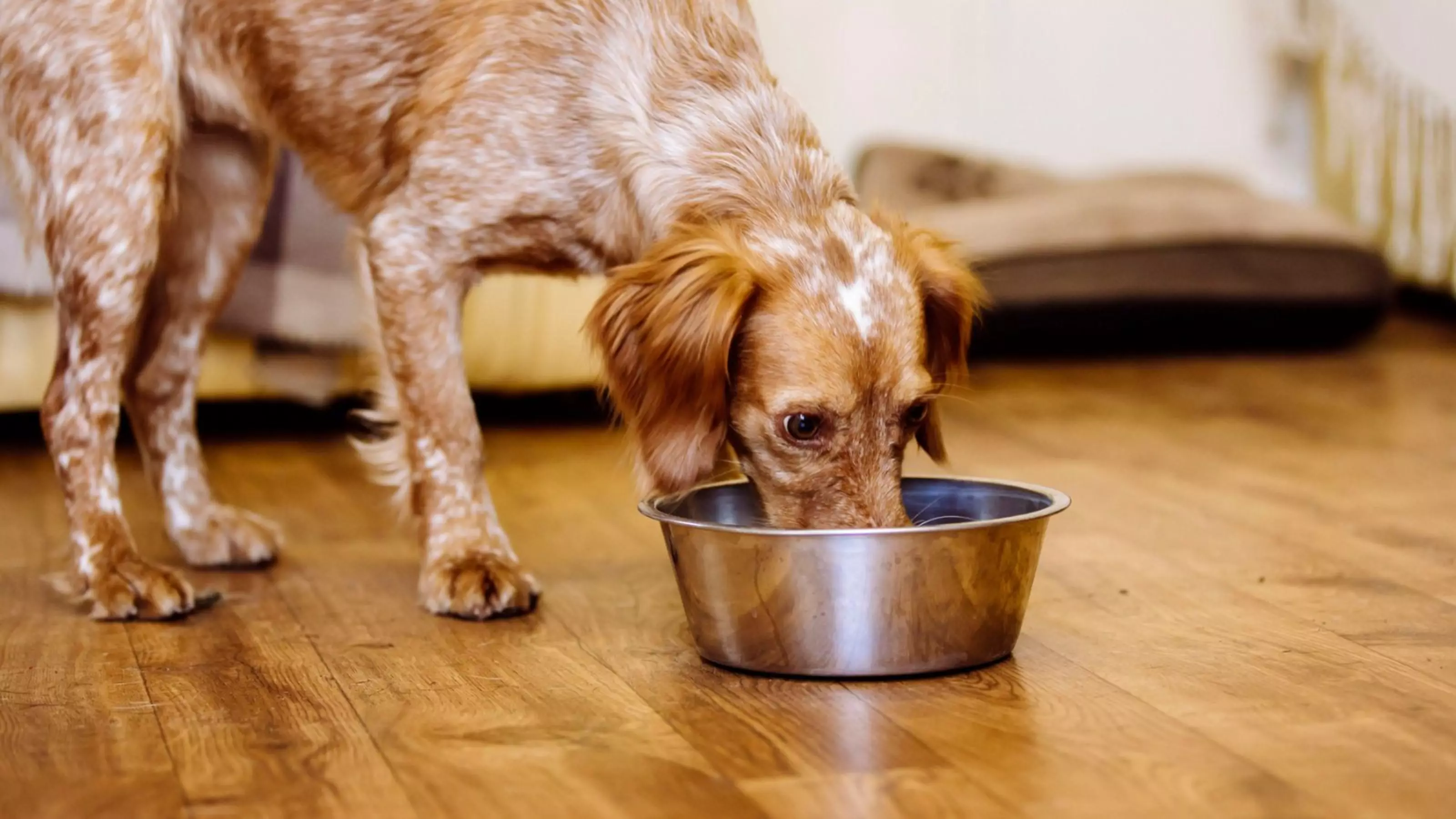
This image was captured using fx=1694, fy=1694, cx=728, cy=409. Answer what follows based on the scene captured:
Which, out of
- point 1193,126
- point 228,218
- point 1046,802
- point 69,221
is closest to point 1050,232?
point 1193,126

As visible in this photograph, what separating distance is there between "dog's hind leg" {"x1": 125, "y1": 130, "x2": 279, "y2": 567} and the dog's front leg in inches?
16.2

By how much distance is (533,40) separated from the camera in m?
2.50

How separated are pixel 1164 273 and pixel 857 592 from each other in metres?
3.41

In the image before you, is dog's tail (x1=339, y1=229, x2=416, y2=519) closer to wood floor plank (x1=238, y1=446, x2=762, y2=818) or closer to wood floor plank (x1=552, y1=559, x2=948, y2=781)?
wood floor plank (x1=238, y1=446, x2=762, y2=818)

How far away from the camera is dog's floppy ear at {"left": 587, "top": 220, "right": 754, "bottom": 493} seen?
213cm

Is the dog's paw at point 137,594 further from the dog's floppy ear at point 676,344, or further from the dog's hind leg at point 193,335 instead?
the dog's floppy ear at point 676,344

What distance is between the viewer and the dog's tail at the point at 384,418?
2637 mm

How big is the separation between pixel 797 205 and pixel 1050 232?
284 cm

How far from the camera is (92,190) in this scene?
257cm

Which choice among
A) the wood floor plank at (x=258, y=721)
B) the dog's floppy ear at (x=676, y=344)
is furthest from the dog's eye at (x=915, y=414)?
the wood floor plank at (x=258, y=721)

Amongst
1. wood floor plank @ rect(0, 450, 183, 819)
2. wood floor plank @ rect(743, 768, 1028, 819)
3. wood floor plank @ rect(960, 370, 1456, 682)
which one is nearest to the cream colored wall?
wood floor plank @ rect(960, 370, 1456, 682)

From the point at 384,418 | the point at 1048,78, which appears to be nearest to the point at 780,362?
the point at 384,418

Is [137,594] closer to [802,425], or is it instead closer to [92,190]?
[92,190]

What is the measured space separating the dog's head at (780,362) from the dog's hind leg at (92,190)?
33.1 inches
